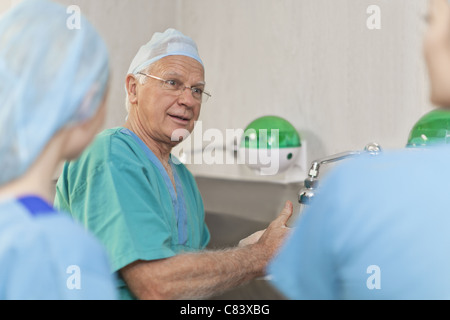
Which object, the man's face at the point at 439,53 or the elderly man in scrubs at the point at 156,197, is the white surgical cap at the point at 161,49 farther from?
the man's face at the point at 439,53

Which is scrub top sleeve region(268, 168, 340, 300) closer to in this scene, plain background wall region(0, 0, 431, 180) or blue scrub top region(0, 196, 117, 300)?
blue scrub top region(0, 196, 117, 300)

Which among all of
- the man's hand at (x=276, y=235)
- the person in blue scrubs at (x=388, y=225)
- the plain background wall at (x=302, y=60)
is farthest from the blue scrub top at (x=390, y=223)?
the plain background wall at (x=302, y=60)

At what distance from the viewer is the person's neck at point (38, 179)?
0.64m

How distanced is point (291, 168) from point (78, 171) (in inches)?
40.8

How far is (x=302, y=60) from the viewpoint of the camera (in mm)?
1950

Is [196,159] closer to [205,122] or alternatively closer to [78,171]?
[205,122]

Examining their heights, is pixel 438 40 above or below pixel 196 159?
above

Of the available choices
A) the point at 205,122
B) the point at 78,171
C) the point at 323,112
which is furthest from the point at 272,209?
the point at 78,171

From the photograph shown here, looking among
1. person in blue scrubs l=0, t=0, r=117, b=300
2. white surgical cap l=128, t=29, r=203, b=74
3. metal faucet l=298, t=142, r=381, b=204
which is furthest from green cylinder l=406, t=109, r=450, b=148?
person in blue scrubs l=0, t=0, r=117, b=300

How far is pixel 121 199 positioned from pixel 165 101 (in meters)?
0.40

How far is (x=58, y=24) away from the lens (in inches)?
26.0

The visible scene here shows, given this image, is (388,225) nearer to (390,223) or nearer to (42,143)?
(390,223)

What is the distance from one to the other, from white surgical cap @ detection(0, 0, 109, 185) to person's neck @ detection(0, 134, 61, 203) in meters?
0.01

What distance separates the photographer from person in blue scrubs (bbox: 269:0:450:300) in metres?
0.59
